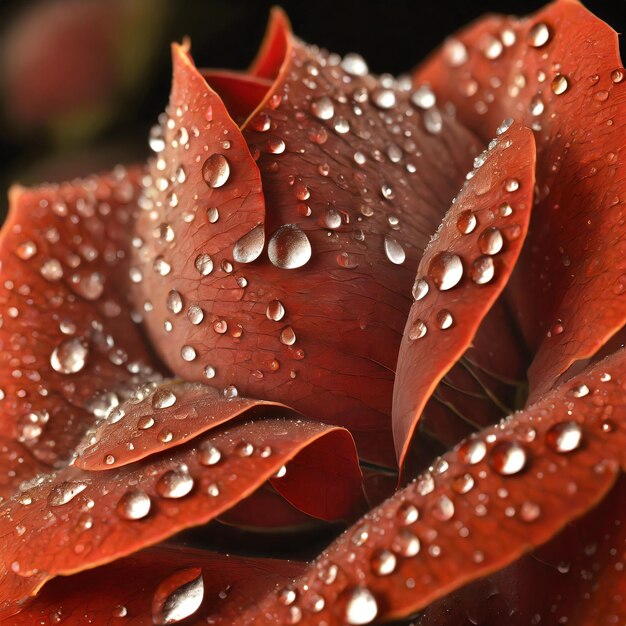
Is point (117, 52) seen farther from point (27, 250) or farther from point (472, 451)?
point (472, 451)

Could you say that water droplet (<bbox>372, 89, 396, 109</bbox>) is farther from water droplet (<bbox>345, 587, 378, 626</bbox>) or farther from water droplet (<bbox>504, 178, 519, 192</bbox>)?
water droplet (<bbox>345, 587, 378, 626</bbox>)

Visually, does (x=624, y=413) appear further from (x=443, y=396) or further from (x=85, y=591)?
(x=85, y=591)

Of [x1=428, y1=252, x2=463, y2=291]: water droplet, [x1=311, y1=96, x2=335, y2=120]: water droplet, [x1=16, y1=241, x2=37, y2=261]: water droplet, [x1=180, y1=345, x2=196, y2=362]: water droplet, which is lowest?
[x1=16, y1=241, x2=37, y2=261]: water droplet

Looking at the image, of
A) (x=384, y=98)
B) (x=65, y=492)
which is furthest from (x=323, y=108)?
(x=65, y=492)

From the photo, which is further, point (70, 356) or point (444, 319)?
point (70, 356)

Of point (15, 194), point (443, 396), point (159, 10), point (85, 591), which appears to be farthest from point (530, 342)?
point (159, 10)

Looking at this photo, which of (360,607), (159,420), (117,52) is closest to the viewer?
(360,607)

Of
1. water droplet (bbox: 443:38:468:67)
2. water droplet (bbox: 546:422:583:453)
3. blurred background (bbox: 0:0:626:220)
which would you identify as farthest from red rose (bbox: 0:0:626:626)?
blurred background (bbox: 0:0:626:220)

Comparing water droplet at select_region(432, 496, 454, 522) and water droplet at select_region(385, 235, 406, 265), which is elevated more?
water droplet at select_region(385, 235, 406, 265)

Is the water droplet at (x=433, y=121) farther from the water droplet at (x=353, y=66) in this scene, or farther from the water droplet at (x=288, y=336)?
the water droplet at (x=288, y=336)
